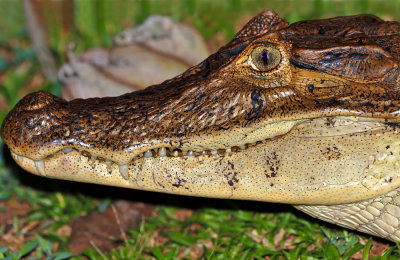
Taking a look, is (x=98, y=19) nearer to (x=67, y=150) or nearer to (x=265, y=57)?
(x=67, y=150)

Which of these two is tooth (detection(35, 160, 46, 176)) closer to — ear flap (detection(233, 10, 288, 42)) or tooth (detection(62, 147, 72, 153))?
tooth (detection(62, 147, 72, 153))

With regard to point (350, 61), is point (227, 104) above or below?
below

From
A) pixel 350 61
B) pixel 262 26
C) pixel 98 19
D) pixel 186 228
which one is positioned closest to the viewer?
pixel 350 61

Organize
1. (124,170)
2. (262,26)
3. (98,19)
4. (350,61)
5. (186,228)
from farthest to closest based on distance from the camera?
(98,19)
(186,228)
(262,26)
(124,170)
(350,61)

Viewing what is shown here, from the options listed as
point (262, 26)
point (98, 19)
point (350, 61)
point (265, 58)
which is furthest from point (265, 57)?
point (98, 19)

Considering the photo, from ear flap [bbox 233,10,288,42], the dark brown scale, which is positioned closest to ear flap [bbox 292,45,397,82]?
the dark brown scale

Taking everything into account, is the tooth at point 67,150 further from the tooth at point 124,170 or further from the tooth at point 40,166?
the tooth at point 124,170
